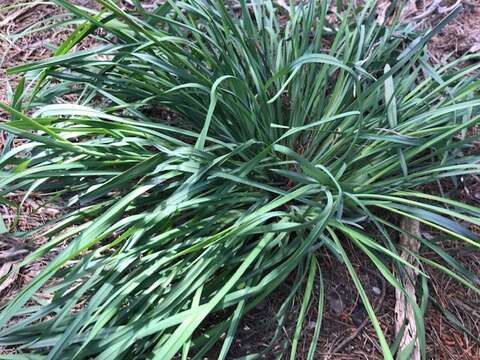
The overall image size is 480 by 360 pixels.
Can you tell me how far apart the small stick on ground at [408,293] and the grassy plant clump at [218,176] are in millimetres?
34

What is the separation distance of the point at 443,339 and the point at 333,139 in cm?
70

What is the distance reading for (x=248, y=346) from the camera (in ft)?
4.71

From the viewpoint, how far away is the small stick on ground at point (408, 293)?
4.52 ft

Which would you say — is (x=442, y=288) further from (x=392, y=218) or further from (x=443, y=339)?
(x=392, y=218)

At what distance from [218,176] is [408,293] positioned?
0.64 m

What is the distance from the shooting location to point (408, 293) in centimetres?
142

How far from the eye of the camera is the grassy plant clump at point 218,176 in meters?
1.30

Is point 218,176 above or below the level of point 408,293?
above

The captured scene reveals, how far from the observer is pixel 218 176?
1.40m

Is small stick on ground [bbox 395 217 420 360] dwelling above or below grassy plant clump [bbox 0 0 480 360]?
below

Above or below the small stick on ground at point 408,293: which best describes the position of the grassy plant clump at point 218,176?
above

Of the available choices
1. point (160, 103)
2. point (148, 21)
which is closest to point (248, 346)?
point (160, 103)

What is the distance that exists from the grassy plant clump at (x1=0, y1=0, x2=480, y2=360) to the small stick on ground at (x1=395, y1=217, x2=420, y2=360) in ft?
0.11

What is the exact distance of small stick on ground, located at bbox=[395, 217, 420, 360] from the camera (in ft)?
4.52
